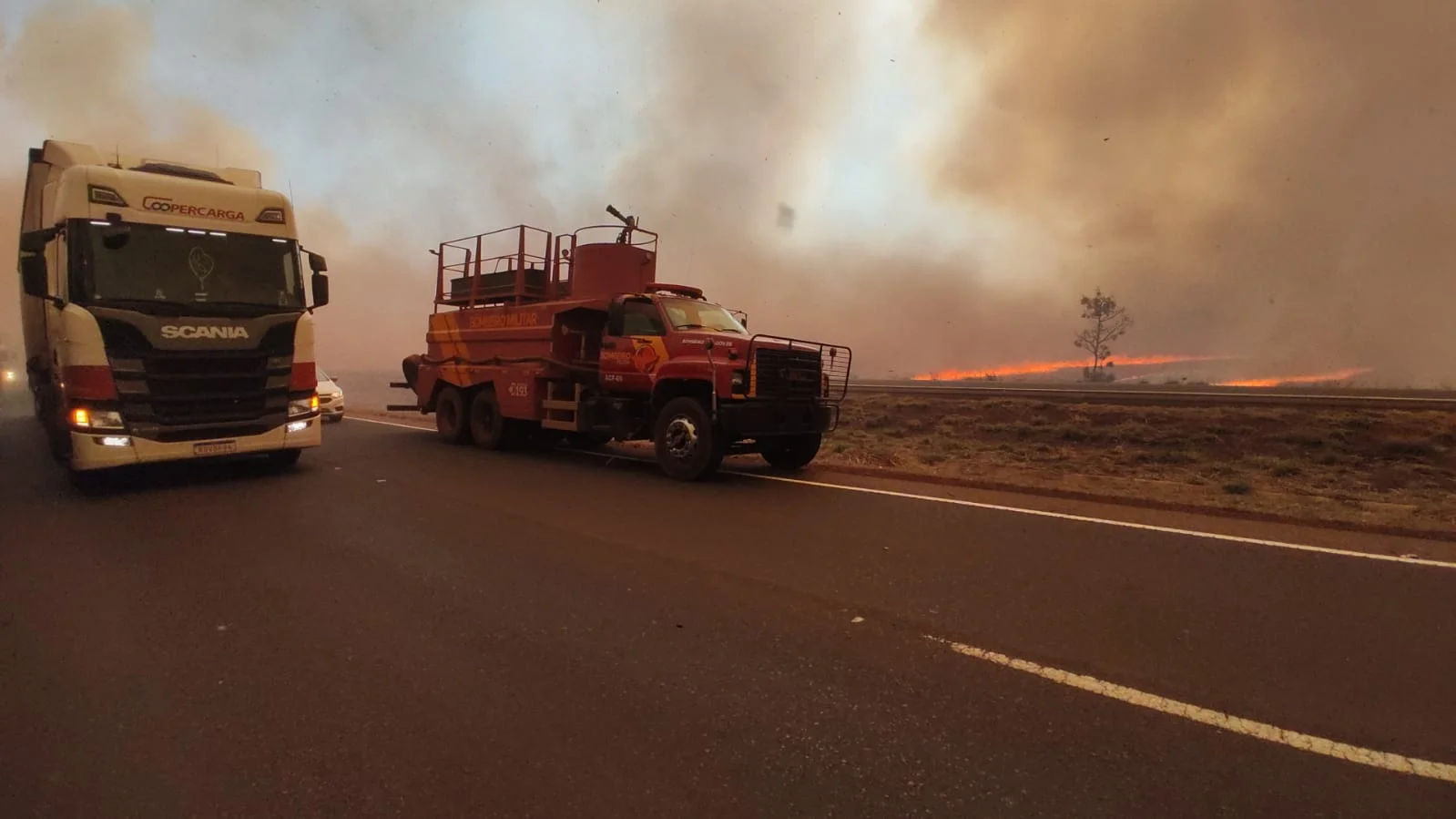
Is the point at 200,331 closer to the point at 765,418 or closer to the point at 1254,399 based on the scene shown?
the point at 765,418

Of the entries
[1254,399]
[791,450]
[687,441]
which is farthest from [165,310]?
[1254,399]

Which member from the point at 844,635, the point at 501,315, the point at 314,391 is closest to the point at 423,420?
the point at 501,315

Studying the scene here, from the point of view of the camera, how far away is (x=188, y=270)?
8.45 meters

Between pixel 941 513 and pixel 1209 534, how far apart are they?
7.43 ft

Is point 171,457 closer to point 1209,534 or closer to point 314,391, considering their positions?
point 314,391

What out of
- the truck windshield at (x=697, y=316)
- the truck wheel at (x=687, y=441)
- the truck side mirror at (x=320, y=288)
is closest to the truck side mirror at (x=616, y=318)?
the truck windshield at (x=697, y=316)

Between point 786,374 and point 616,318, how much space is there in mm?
2899

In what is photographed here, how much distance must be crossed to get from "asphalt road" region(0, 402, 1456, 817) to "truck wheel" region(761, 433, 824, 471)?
3.77m

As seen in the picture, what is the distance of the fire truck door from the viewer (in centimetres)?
1035

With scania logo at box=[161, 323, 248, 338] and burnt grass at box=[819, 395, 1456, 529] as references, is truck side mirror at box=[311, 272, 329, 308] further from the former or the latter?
burnt grass at box=[819, 395, 1456, 529]

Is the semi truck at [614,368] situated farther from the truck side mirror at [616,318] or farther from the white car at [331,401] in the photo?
the white car at [331,401]

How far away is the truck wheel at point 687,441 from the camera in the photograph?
30.4 feet

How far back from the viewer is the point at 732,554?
5797mm

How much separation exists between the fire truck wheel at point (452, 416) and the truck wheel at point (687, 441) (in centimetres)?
578
